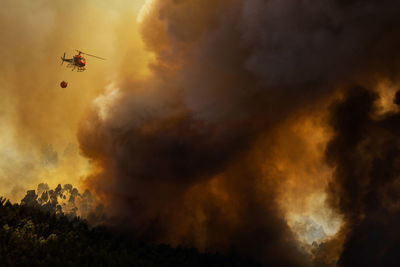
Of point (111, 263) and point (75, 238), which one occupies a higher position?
point (75, 238)

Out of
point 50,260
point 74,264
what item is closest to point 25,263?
point 50,260

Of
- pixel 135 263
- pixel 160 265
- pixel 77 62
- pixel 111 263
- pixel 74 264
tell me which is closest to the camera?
pixel 77 62

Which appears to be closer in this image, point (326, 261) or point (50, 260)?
point (50, 260)

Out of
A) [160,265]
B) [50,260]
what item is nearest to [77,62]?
[50,260]

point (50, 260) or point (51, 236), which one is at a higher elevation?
point (51, 236)

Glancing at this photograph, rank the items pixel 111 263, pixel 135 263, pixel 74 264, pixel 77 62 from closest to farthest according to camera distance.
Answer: pixel 77 62, pixel 74 264, pixel 111 263, pixel 135 263

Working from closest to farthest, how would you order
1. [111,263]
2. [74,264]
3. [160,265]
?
1. [74,264]
2. [111,263]
3. [160,265]

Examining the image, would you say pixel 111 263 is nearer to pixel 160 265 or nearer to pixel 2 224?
pixel 160 265

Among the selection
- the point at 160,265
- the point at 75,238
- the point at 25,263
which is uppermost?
the point at 75,238

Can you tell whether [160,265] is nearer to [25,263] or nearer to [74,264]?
[74,264]
